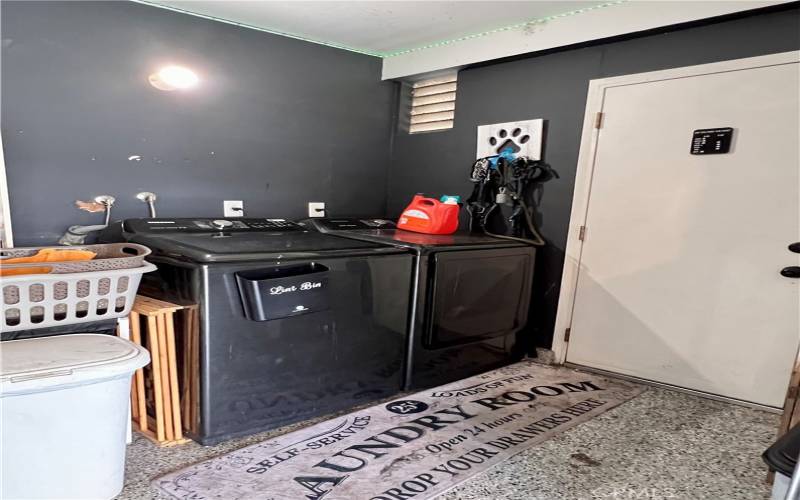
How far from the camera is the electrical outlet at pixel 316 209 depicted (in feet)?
11.1

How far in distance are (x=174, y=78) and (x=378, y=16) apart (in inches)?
50.9

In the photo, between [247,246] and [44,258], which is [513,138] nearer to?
[247,246]

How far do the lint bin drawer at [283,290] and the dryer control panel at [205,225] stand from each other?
76 cm

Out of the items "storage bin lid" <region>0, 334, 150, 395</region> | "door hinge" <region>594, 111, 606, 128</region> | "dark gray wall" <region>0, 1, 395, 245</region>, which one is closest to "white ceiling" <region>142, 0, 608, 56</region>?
"dark gray wall" <region>0, 1, 395, 245</region>

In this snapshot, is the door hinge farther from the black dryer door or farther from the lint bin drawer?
the lint bin drawer

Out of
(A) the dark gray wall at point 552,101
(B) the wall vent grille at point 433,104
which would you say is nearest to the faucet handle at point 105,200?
(A) the dark gray wall at point 552,101

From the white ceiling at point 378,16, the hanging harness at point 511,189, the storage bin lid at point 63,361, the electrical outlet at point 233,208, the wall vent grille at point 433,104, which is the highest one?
the white ceiling at point 378,16

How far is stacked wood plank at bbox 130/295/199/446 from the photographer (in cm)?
172

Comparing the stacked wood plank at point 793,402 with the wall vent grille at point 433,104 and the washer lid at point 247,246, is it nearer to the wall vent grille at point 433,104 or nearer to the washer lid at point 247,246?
the washer lid at point 247,246

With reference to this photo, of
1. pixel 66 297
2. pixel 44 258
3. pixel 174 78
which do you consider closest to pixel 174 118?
pixel 174 78

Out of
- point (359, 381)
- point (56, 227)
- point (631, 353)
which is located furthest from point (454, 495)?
point (56, 227)

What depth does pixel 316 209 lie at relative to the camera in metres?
3.42

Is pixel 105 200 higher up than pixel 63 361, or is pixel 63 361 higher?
pixel 105 200

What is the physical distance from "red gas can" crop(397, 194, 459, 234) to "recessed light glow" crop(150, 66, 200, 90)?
62.2 inches
